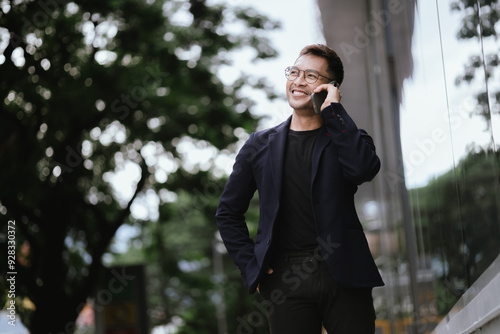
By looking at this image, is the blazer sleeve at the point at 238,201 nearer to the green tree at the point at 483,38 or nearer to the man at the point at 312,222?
the man at the point at 312,222

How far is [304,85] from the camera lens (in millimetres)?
2877

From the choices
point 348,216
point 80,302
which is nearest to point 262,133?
point 348,216

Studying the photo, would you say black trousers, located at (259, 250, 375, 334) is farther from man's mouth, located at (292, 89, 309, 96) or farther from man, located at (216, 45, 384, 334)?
man's mouth, located at (292, 89, 309, 96)

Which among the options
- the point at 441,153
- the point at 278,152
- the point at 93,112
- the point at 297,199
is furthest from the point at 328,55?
the point at 93,112

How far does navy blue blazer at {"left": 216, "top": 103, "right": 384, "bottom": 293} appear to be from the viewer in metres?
2.64

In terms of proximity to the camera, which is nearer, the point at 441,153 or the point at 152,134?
the point at 441,153

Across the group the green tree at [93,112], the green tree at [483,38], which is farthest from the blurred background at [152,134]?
the green tree at [483,38]

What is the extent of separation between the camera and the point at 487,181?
2826 mm

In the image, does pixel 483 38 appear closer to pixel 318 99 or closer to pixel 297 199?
pixel 318 99

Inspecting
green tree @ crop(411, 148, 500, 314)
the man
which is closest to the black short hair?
the man

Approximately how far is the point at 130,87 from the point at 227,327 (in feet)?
69.9

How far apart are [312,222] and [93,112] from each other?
9714 millimetres

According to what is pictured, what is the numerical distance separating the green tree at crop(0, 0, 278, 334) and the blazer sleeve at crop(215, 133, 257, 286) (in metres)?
7.78

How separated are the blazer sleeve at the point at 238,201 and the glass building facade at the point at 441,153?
2.77 feet
